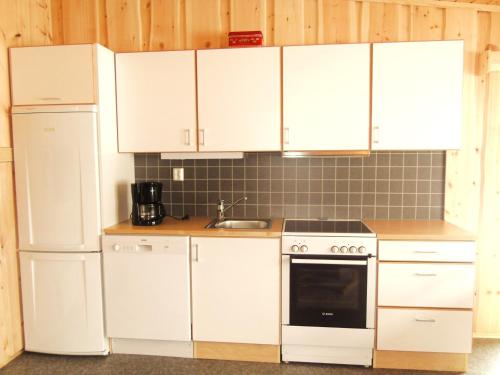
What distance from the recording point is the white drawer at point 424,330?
7.83ft

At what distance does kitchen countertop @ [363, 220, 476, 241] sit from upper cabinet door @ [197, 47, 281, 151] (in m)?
0.93

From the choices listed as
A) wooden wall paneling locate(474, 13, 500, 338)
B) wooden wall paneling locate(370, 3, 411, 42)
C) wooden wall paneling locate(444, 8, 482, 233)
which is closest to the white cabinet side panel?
wooden wall paneling locate(370, 3, 411, 42)

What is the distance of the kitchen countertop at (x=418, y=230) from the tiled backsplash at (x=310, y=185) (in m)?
0.14

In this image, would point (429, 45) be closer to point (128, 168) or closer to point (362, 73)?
point (362, 73)

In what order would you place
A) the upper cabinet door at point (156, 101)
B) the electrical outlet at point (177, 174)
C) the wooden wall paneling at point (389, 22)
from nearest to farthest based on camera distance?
1. the upper cabinet door at point (156, 101)
2. the wooden wall paneling at point (389, 22)
3. the electrical outlet at point (177, 174)

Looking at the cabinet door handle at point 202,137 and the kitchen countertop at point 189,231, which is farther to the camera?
the cabinet door handle at point 202,137

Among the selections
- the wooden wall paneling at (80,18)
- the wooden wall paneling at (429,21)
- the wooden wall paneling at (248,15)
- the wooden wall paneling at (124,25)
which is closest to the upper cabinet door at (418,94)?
the wooden wall paneling at (429,21)

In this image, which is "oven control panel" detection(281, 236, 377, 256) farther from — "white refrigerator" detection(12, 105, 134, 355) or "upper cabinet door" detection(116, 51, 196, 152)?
"white refrigerator" detection(12, 105, 134, 355)

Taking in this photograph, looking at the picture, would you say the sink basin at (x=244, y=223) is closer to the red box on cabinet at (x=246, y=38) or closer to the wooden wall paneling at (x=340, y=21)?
the red box on cabinet at (x=246, y=38)

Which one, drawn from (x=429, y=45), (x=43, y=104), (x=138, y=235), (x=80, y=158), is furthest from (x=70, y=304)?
(x=429, y=45)

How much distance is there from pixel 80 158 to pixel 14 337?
135 centimetres

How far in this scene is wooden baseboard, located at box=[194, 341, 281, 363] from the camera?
8.48 feet

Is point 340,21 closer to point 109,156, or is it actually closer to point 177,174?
point 177,174

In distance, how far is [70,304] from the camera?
8.51ft
